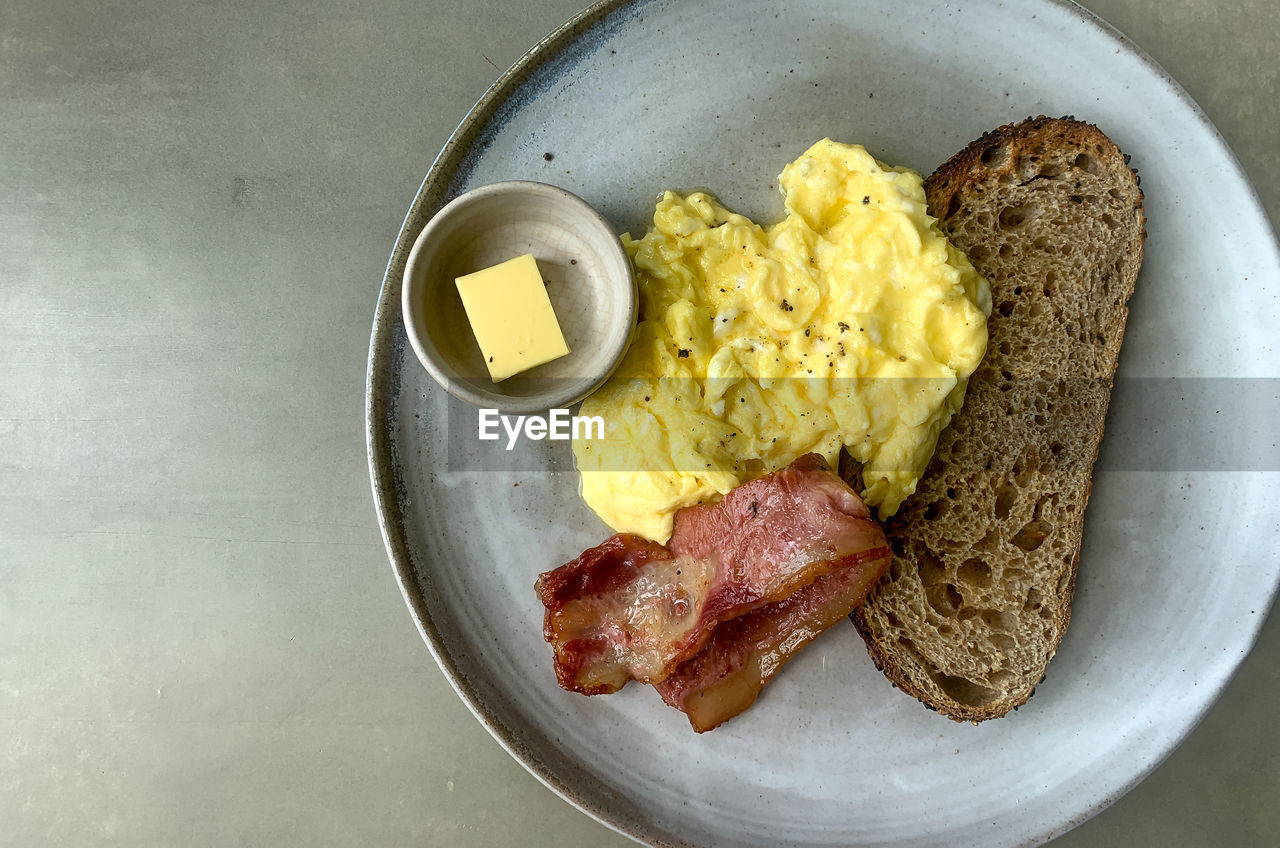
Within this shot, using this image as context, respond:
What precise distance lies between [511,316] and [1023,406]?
1539 millimetres

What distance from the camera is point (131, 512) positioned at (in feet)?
8.43

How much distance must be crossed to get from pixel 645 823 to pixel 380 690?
105 cm

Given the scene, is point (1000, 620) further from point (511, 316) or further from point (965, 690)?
point (511, 316)

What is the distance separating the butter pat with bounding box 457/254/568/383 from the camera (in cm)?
194

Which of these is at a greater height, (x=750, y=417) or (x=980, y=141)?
(x=980, y=141)

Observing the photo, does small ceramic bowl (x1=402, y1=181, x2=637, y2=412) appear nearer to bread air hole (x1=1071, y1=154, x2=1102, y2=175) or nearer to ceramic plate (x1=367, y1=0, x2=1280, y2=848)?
ceramic plate (x1=367, y1=0, x2=1280, y2=848)

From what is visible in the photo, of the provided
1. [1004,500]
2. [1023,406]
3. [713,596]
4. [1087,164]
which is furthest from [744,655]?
[1087,164]

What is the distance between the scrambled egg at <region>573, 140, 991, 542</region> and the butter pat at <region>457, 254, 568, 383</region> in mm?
253

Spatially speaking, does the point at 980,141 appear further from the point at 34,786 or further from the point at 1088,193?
the point at 34,786

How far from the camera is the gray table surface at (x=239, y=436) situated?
2.52 meters

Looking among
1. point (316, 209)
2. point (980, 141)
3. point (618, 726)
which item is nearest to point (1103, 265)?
point (980, 141)

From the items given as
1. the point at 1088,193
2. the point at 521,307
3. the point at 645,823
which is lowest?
the point at 645,823

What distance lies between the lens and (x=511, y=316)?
6.35 ft

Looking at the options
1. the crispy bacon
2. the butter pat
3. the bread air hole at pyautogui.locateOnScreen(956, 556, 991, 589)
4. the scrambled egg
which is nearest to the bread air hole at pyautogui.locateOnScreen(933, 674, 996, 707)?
the bread air hole at pyautogui.locateOnScreen(956, 556, 991, 589)
